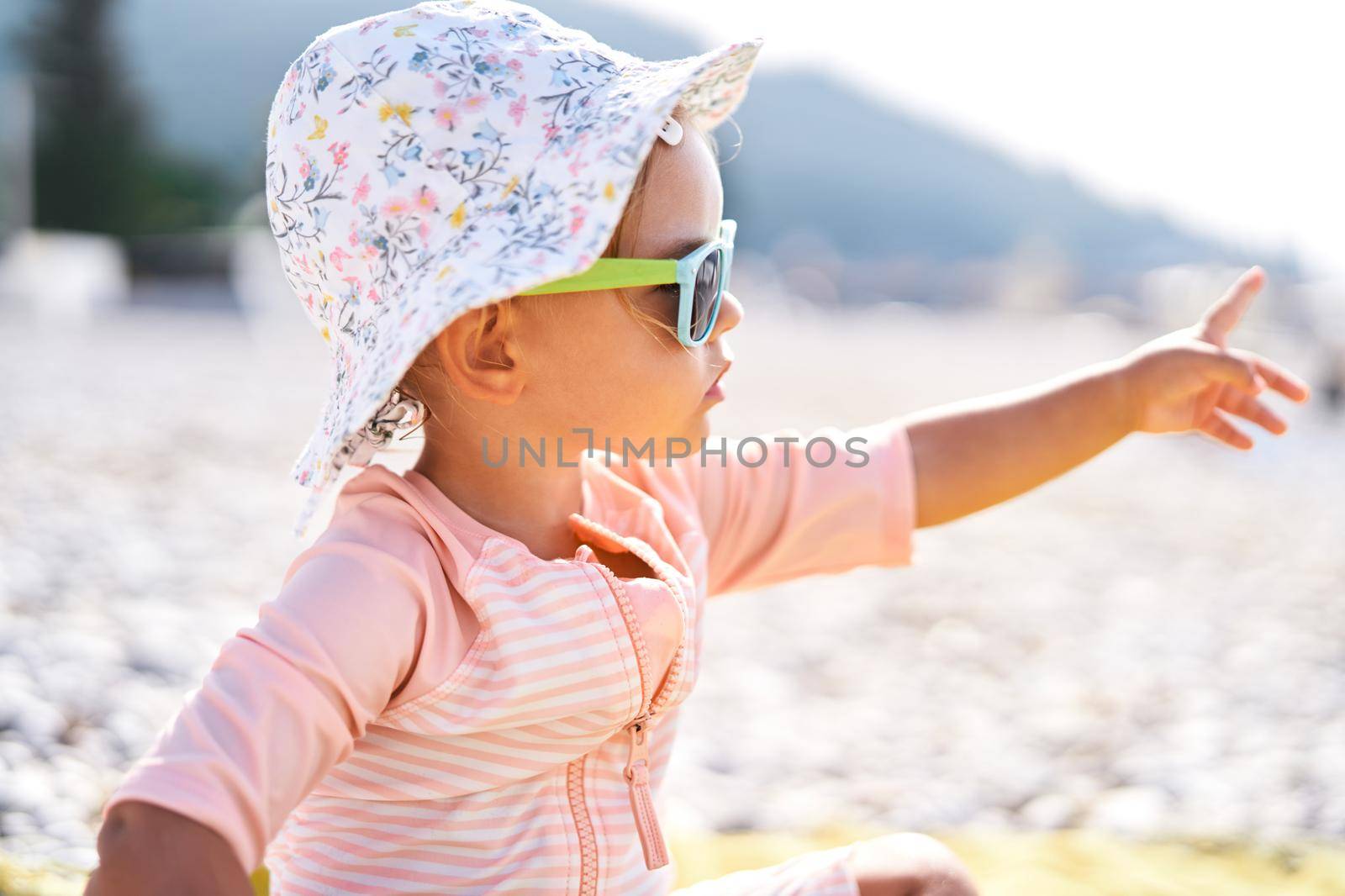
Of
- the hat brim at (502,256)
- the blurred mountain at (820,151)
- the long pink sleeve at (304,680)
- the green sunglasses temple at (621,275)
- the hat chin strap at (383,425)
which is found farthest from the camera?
the blurred mountain at (820,151)

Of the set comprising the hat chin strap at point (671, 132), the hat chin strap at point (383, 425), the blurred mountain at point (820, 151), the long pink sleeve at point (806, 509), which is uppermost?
the hat chin strap at point (671, 132)

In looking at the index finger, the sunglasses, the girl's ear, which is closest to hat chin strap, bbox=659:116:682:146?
the sunglasses

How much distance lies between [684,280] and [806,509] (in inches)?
21.0

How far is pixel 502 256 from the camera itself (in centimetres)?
132

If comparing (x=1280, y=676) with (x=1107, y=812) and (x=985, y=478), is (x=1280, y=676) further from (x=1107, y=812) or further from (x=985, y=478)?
(x=985, y=478)

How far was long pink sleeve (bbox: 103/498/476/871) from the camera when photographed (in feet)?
3.65

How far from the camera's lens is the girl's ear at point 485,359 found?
58.3 inches

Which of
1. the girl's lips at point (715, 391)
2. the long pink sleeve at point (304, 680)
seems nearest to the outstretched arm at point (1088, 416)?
the girl's lips at point (715, 391)

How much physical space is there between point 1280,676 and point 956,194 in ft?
220

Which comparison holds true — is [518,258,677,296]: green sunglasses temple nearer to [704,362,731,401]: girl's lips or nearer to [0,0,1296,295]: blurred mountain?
[704,362,731,401]: girl's lips

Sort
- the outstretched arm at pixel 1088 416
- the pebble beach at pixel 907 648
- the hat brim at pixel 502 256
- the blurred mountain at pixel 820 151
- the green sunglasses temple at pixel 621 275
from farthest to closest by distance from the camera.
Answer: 1. the blurred mountain at pixel 820 151
2. the pebble beach at pixel 907 648
3. the outstretched arm at pixel 1088 416
4. the green sunglasses temple at pixel 621 275
5. the hat brim at pixel 502 256

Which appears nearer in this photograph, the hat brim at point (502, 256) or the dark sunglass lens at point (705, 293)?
the hat brim at point (502, 256)

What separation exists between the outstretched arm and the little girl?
0.44 m

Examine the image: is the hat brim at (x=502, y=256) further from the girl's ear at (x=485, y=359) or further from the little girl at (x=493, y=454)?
the girl's ear at (x=485, y=359)
